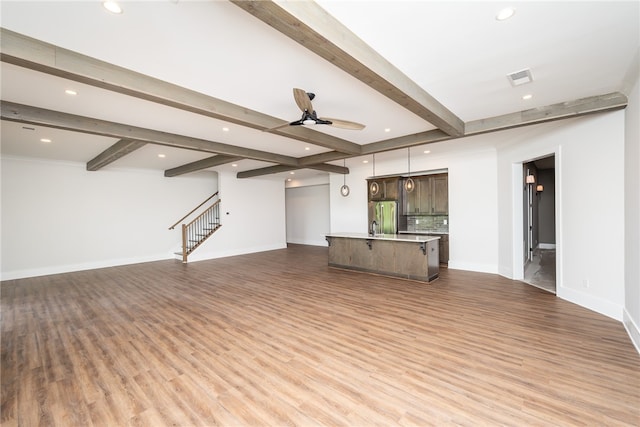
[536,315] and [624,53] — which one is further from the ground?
[624,53]

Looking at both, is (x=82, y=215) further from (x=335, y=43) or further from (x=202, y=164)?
(x=335, y=43)

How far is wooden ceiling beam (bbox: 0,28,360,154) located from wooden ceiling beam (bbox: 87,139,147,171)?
2240 millimetres

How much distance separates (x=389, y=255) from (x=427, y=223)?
2.61 metres

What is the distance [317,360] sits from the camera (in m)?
2.78

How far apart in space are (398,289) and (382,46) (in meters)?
4.13

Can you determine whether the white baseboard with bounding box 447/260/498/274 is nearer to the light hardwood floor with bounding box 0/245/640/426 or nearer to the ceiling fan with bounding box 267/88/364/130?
the light hardwood floor with bounding box 0/245/640/426

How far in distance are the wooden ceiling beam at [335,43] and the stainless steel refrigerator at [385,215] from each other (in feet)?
16.3

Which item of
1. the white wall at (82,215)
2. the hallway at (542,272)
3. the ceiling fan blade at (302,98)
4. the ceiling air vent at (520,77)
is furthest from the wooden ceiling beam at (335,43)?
the white wall at (82,215)

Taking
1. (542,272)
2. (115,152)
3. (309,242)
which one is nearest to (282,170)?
(115,152)

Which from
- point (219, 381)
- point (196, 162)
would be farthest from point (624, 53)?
point (196, 162)

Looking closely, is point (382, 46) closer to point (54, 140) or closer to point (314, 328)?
point (314, 328)

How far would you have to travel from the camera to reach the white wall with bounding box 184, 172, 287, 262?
9.58m

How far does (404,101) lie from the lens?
10.6 ft

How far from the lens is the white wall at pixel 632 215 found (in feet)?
10.0
